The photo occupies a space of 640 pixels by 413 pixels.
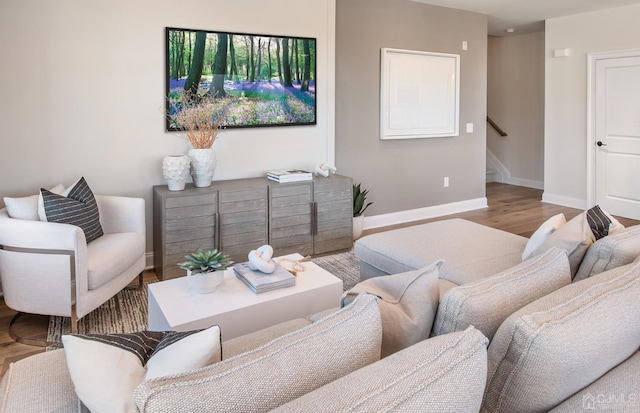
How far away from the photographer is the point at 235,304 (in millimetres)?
2168

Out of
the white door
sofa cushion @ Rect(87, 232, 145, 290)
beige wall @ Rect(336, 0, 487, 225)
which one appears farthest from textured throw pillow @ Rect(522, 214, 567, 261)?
the white door

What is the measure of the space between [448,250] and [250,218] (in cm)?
178

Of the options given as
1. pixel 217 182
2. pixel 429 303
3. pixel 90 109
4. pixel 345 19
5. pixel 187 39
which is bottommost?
pixel 429 303

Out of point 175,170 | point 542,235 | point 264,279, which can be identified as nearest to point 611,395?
point 542,235

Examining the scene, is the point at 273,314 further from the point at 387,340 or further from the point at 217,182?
the point at 217,182

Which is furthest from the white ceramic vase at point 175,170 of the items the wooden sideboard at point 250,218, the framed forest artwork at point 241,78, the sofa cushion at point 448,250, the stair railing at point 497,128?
the stair railing at point 497,128

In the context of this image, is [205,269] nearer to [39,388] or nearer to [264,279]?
[264,279]

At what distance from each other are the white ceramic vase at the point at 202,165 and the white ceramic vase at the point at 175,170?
0.08m

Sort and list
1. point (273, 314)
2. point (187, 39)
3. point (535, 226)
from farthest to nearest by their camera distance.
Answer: point (535, 226)
point (187, 39)
point (273, 314)

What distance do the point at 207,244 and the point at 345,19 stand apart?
8.75 ft

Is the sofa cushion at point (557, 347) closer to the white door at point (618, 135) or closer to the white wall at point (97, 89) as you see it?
the white wall at point (97, 89)

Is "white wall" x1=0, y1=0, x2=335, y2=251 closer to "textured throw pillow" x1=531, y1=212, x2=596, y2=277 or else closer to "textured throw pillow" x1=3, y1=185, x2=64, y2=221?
"textured throw pillow" x1=3, y1=185, x2=64, y2=221

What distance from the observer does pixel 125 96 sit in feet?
12.1

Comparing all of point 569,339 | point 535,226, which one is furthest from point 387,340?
point 535,226
